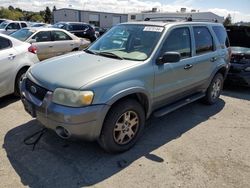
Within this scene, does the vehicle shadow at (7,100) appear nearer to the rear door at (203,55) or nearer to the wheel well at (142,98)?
the wheel well at (142,98)

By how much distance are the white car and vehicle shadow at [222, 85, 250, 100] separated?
16.6 feet

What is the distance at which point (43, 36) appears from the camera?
363 inches

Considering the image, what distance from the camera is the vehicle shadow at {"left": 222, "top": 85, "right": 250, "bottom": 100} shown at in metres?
6.76

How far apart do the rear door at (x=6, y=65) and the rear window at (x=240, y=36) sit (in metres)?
10.5

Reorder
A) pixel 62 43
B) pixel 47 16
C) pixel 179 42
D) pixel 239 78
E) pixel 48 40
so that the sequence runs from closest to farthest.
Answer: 1. pixel 179 42
2. pixel 239 78
3. pixel 48 40
4. pixel 62 43
5. pixel 47 16

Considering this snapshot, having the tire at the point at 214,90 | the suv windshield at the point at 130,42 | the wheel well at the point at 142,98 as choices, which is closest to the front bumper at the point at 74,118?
the wheel well at the point at 142,98

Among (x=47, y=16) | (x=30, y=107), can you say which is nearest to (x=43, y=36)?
(x=30, y=107)

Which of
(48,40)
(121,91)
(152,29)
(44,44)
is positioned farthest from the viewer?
(48,40)

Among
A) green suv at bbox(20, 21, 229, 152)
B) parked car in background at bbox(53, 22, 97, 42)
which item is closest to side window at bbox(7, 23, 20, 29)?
parked car in background at bbox(53, 22, 97, 42)

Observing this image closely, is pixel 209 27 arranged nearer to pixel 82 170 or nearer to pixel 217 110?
pixel 217 110

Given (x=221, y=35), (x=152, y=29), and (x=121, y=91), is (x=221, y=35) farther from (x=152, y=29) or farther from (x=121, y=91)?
(x=121, y=91)

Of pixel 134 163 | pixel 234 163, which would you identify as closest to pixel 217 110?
pixel 234 163

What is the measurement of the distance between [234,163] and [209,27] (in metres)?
2.91

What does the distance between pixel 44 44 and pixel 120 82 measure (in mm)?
6657
